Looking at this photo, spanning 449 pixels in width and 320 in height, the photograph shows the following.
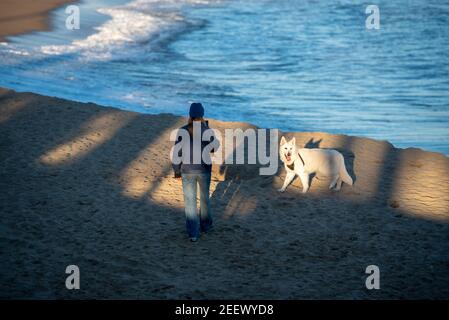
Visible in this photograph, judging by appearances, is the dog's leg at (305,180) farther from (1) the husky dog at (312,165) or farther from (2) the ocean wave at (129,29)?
Answer: (2) the ocean wave at (129,29)

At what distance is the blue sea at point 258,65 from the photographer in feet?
60.7

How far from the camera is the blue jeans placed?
9.34 metres

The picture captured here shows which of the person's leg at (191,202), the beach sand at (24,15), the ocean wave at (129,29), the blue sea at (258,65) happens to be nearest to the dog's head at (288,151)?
the person's leg at (191,202)

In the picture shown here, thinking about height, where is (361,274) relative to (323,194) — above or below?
below

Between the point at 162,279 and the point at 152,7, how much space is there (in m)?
26.8

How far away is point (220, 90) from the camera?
20.5 meters

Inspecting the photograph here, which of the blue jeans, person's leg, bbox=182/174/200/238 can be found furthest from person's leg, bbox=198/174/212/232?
person's leg, bbox=182/174/200/238

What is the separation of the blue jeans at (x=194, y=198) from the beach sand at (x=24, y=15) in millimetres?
18056

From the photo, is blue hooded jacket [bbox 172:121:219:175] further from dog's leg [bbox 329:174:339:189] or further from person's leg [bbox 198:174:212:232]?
dog's leg [bbox 329:174:339:189]

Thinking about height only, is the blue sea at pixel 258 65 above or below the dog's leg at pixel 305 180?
above

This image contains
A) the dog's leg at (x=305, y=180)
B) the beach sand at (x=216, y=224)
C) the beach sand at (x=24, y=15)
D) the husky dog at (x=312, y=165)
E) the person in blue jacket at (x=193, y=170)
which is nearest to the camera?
the beach sand at (x=216, y=224)

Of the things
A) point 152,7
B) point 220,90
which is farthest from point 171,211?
point 152,7

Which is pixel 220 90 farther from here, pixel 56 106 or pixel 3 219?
pixel 3 219

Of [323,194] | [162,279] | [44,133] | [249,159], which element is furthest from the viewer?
[44,133]
